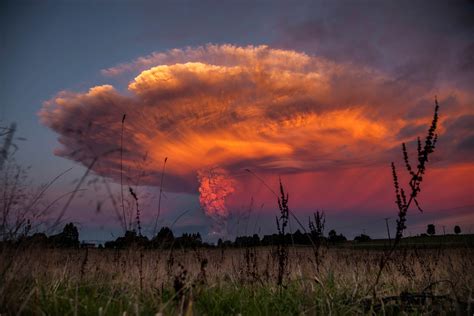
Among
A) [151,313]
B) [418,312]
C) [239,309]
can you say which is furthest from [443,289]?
[151,313]

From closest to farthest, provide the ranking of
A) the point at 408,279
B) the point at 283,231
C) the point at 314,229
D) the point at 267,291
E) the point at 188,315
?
the point at 188,315 < the point at 267,291 < the point at 283,231 < the point at 314,229 < the point at 408,279

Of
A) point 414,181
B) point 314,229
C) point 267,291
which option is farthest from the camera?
point 314,229

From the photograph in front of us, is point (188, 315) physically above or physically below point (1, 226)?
below

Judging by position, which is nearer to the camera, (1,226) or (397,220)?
(397,220)

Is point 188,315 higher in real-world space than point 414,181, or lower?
lower

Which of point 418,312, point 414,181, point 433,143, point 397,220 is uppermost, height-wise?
point 433,143

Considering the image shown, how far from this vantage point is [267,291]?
4613 millimetres

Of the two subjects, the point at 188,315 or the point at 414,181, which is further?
the point at 414,181

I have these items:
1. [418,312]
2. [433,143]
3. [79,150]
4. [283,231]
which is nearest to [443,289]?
[418,312]

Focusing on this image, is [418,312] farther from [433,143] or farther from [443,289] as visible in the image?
[443,289]

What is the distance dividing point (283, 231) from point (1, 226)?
3.49 metres

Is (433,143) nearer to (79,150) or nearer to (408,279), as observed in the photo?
(79,150)

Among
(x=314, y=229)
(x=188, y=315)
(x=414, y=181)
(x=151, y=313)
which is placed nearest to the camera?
(x=188, y=315)

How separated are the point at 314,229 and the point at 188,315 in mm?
4029
